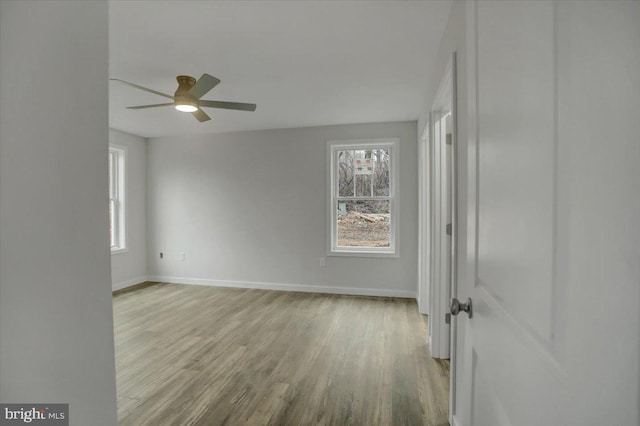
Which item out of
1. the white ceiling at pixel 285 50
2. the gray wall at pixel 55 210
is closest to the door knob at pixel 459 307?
the gray wall at pixel 55 210

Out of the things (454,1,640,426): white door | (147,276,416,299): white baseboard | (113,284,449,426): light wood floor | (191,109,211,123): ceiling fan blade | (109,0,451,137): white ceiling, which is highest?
(109,0,451,137): white ceiling

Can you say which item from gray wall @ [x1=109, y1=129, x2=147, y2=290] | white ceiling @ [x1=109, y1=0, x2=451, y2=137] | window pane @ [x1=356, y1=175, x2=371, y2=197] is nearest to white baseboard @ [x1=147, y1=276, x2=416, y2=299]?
gray wall @ [x1=109, y1=129, x2=147, y2=290]

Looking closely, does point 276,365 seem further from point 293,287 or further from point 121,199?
point 121,199

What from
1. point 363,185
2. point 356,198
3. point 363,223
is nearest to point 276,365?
point 363,223

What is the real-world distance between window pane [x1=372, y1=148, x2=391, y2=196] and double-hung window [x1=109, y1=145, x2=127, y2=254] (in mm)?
4054

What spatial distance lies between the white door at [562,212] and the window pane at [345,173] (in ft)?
12.4

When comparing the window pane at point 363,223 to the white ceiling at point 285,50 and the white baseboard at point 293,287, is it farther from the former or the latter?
the white ceiling at point 285,50

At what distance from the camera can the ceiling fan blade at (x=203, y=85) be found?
2.12 m

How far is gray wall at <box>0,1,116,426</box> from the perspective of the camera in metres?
0.68

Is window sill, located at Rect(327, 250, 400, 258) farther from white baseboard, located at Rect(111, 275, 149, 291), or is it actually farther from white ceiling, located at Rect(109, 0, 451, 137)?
white baseboard, located at Rect(111, 275, 149, 291)

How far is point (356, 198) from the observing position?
4.52 m

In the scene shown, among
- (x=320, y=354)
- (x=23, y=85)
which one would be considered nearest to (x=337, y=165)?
(x=320, y=354)

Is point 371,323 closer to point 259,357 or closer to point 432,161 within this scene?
point 259,357

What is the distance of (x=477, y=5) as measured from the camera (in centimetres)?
89
